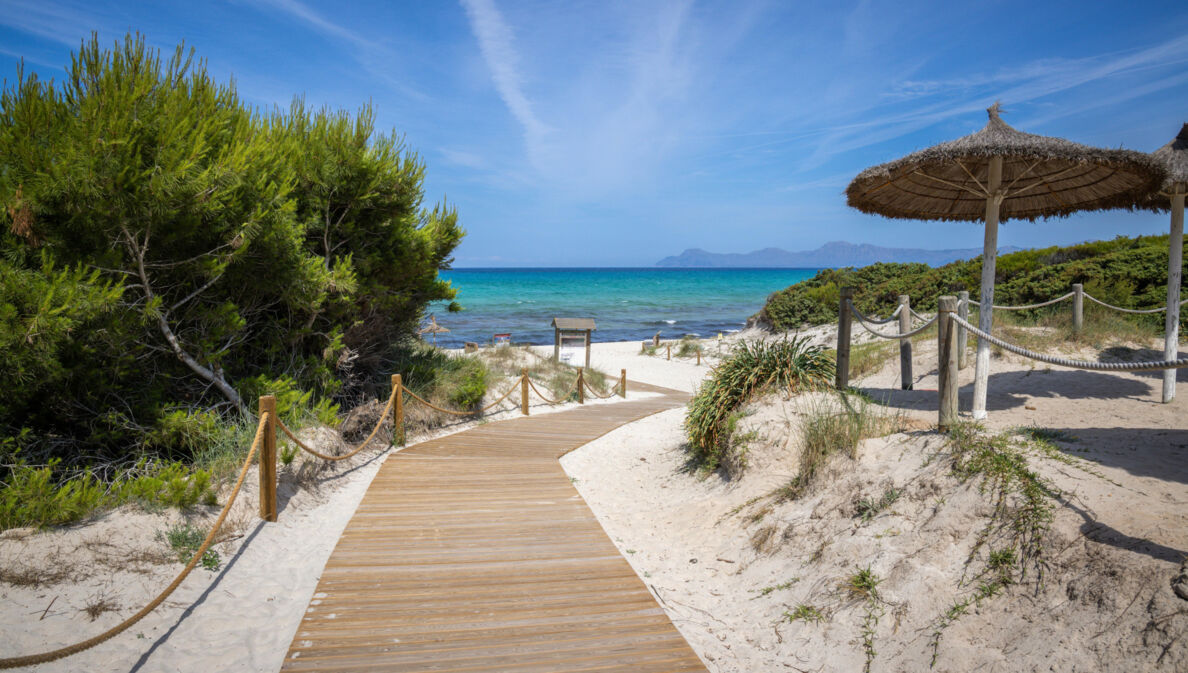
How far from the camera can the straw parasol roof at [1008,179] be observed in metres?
6.01

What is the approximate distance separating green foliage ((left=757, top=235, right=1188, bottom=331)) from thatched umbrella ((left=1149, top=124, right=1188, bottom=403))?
6.60 meters

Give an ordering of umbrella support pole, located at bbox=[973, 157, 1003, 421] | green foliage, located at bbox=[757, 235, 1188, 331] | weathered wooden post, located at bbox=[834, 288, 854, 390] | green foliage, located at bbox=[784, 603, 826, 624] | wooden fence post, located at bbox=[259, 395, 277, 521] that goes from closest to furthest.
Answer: green foliage, located at bbox=[784, 603, 826, 624], wooden fence post, located at bbox=[259, 395, 277, 521], umbrella support pole, located at bbox=[973, 157, 1003, 421], weathered wooden post, located at bbox=[834, 288, 854, 390], green foliage, located at bbox=[757, 235, 1188, 331]

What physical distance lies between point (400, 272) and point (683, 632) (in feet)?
25.0

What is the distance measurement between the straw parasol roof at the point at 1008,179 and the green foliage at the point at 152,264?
24.4ft

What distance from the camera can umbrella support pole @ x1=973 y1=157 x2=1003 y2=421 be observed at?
638cm

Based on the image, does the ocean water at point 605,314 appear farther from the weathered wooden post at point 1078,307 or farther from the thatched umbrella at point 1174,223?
the thatched umbrella at point 1174,223

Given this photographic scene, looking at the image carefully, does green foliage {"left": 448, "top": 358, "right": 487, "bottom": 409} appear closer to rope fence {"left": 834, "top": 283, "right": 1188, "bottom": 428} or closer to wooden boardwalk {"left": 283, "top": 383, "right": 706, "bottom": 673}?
wooden boardwalk {"left": 283, "top": 383, "right": 706, "bottom": 673}

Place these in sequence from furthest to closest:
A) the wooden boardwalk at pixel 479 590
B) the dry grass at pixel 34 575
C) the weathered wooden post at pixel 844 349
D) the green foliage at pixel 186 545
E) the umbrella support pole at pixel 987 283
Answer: the weathered wooden post at pixel 844 349
the umbrella support pole at pixel 987 283
the green foliage at pixel 186 545
the dry grass at pixel 34 575
the wooden boardwalk at pixel 479 590

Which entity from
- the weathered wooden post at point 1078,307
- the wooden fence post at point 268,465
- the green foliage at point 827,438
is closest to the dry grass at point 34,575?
the wooden fence post at point 268,465

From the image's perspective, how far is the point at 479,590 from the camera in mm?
4262

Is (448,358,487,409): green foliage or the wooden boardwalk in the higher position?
(448,358,487,409): green foliage

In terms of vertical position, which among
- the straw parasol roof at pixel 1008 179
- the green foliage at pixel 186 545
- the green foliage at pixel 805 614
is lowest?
the green foliage at pixel 805 614

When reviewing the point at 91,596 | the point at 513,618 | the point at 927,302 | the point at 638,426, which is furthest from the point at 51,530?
the point at 927,302

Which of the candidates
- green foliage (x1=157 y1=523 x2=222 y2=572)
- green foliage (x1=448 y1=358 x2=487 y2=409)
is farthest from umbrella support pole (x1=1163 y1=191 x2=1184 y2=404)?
green foliage (x1=157 y1=523 x2=222 y2=572)
